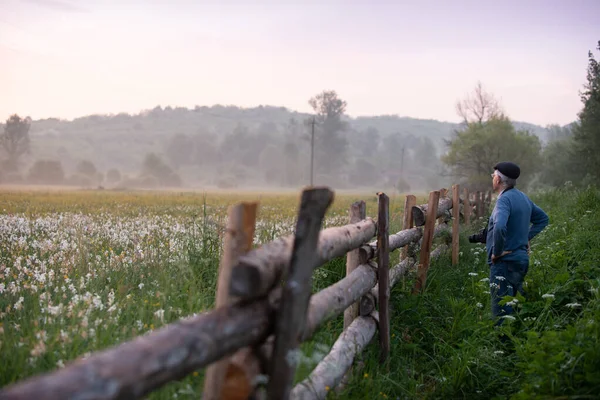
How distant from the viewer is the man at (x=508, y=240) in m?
6.10

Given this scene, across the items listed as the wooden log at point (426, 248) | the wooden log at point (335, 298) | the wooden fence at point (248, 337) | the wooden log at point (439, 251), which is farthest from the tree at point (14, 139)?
the wooden fence at point (248, 337)

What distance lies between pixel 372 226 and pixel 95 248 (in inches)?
189

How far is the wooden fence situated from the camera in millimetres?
1877

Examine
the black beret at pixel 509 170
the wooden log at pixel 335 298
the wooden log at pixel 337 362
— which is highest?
the black beret at pixel 509 170

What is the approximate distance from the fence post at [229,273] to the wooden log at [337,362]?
0.71 m

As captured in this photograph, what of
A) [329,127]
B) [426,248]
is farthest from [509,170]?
[329,127]

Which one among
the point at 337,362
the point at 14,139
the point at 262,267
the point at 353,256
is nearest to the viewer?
the point at 262,267

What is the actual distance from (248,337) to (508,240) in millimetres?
4599

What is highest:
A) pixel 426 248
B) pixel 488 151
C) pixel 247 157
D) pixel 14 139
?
pixel 247 157

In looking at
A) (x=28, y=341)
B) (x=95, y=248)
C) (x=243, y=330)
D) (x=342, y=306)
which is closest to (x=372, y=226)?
(x=342, y=306)

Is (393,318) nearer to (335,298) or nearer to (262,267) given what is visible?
(335,298)

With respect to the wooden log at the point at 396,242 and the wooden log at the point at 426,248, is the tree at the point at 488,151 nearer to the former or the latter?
the wooden log at the point at 426,248

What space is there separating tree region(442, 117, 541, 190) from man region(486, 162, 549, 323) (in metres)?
51.8

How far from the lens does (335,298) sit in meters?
4.05
